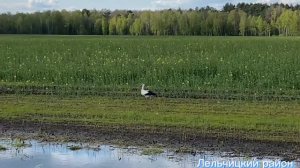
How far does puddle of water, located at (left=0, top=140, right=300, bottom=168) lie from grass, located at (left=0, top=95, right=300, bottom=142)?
1.92 meters

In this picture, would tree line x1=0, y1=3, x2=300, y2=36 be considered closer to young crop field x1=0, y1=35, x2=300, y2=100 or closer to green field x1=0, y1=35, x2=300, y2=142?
green field x1=0, y1=35, x2=300, y2=142

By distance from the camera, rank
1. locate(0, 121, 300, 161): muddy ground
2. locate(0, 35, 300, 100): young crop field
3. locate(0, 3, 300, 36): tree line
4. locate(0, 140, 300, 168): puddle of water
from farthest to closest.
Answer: locate(0, 3, 300, 36): tree line, locate(0, 35, 300, 100): young crop field, locate(0, 121, 300, 161): muddy ground, locate(0, 140, 300, 168): puddle of water

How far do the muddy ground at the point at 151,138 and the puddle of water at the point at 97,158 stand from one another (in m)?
0.43

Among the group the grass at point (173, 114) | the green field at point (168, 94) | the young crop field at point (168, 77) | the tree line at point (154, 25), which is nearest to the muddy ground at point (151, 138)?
the grass at point (173, 114)

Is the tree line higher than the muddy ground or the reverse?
higher

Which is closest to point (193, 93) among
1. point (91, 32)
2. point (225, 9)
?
point (91, 32)

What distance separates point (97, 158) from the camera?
395 inches

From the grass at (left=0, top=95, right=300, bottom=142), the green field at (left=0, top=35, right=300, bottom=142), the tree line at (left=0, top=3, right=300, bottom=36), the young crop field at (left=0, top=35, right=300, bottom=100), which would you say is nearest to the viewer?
the grass at (left=0, top=95, right=300, bottom=142)

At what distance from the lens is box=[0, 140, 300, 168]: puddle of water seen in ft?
31.3

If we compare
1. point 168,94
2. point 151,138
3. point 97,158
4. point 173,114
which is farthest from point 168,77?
point 97,158

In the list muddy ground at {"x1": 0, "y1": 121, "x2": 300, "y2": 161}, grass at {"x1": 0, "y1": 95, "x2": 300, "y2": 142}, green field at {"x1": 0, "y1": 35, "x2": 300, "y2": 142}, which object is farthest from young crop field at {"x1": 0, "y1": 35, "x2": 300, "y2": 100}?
muddy ground at {"x1": 0, "y1": 121, "x2": 300, "y2": 161}

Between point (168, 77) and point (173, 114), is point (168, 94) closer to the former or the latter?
point (173, 114)

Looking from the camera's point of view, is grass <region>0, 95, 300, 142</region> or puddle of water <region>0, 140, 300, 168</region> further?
grass <region>0, 95, 300, 142</region>

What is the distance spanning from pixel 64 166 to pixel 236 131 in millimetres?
4404
